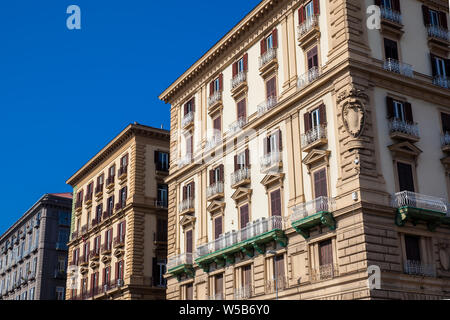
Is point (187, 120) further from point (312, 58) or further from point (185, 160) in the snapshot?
point (312, 58)

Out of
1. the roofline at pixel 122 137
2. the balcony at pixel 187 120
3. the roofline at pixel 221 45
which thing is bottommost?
the balcony at pixel 187 120

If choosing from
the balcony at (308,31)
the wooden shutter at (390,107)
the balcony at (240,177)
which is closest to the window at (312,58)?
the balcony at (308,31)

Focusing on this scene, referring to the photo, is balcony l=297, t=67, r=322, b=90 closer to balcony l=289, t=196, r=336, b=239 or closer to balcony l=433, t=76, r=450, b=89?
balcony l=433, t=76, r=450, b=89

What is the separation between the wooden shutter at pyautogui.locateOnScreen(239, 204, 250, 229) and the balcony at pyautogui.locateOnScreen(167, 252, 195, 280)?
7.06 m

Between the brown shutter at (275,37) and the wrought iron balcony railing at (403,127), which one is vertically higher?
the brown shutter at (275,37)

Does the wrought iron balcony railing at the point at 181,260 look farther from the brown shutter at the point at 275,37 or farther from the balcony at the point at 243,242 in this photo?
the brown shutter at the point at 275,37

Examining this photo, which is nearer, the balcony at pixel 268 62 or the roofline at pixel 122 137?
the balcony at pixel 268 62

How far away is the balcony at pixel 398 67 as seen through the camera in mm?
36875

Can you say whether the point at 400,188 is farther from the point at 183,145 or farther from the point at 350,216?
the point at 183,145

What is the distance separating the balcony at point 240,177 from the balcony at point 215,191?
1.74 m

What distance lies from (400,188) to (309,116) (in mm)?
7374

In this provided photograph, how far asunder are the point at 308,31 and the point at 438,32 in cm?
898

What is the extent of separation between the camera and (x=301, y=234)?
36.3m

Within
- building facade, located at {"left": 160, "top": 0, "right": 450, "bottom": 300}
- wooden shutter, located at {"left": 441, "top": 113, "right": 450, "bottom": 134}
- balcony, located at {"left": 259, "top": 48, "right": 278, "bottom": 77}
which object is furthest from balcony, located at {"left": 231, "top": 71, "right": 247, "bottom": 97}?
wooden shutter, located at {"left": 441, "top": 113, "right": 450, "bottom": 134}
